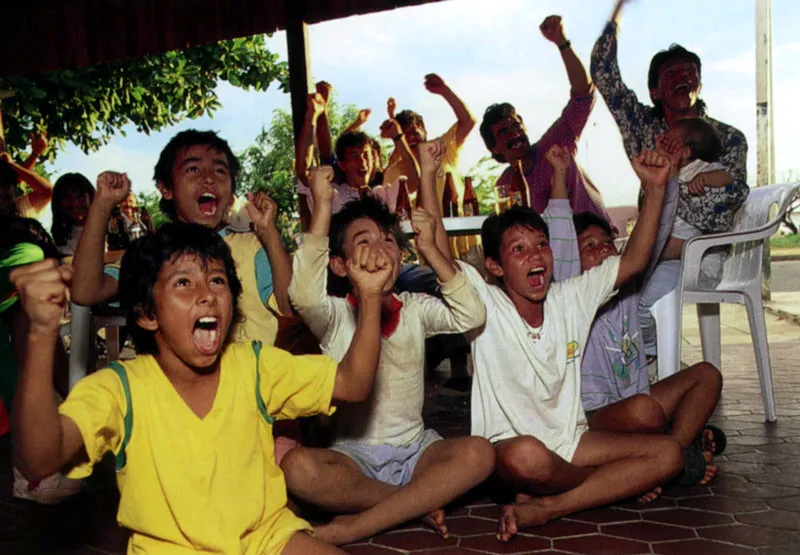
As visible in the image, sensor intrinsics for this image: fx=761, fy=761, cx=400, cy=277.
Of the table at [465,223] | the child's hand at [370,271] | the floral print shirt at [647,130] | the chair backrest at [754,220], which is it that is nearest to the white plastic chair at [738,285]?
the chair backrest at [754,220]

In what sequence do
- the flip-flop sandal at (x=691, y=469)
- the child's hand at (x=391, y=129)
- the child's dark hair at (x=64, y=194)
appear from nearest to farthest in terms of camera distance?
the flip-flop sandal at (x=691, y=469) < the child's dark hair at (x=64, y=194) < the child's hand at (x=391, y=129)

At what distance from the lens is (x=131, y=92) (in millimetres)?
10891

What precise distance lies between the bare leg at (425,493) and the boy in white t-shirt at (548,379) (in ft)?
0.43

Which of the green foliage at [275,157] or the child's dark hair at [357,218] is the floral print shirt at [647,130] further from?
the green foliage at [275,157]

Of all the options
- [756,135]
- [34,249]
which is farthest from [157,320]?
[756,135]

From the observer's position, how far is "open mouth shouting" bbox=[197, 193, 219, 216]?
8.25 feet

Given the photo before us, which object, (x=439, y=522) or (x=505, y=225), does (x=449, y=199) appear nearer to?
(x=505, y=225)

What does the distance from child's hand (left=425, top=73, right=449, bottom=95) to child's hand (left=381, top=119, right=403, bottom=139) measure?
47cm

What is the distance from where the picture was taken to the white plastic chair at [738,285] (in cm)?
329

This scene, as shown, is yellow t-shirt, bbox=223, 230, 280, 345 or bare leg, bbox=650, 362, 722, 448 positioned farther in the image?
bare leg, bbox=650, 362, 722, 448

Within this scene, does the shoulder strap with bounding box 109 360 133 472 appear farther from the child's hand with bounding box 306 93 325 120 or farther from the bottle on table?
the child's hand with bounding box 306 93 325 120

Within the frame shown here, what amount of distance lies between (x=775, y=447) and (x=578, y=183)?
1.53m

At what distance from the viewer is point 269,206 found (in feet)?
8.05

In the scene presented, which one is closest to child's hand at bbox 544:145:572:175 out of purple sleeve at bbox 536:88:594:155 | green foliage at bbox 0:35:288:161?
purple sleeve at bbox 536:88:594:155
